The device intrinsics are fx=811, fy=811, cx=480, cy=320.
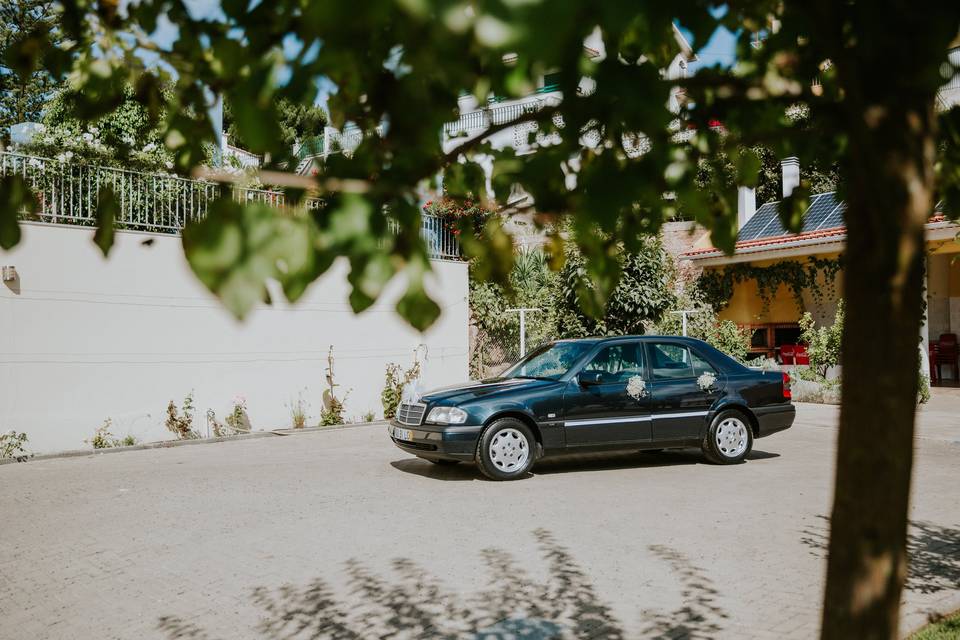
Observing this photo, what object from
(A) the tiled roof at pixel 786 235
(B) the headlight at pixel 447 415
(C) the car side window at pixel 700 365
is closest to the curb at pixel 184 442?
(B) the headlight at pixel 447 415

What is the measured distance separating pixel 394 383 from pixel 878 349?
15.7 metres

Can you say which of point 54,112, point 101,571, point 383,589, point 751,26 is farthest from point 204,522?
point 54,112

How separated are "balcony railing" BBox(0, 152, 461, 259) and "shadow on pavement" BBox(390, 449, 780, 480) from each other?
337 centimetres

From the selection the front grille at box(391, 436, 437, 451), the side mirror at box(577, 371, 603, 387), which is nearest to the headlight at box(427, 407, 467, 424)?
the front grille at box(391, 436, 437, 451)

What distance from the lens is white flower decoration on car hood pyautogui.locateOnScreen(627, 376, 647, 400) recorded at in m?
9.77

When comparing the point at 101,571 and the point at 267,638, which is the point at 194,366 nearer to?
the point at 101,571

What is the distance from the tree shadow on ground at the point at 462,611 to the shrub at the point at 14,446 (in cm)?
827

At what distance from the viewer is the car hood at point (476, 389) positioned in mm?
9455

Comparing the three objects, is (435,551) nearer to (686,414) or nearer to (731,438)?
(686,414)

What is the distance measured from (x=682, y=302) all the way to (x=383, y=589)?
17475 mm

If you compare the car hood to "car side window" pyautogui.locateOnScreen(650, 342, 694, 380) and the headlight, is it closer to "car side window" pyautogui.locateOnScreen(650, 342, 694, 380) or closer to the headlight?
the headlight

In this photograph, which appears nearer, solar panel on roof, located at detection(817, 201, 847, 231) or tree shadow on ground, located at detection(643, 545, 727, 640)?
tree shadow on ground, located at detection(643, 545, 727, 640)

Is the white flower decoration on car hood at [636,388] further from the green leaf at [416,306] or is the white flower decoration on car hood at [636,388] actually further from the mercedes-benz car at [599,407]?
the green leaf at [416,306]

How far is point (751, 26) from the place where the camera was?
269cm
